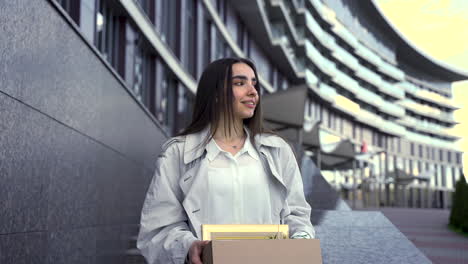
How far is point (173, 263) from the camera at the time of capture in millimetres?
2520

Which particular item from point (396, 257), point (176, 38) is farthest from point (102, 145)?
point (176, 38)

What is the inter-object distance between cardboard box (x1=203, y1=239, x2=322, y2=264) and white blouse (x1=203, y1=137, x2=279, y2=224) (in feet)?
1.74

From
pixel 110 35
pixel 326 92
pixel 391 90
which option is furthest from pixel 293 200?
pixel 391 90

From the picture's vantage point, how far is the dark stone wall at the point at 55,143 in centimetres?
375

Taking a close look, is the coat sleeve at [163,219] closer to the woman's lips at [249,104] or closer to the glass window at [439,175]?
the woman's lips at [249,104]

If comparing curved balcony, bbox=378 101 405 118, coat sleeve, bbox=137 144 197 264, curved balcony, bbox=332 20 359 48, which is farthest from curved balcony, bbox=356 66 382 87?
coat sleeve, bbox=137 144 197 264

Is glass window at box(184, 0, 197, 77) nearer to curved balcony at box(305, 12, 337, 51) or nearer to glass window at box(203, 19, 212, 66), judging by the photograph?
glass window at box(203, 19, 212, 66)

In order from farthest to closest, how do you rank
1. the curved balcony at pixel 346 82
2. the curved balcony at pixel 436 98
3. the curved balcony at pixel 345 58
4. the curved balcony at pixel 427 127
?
the curved balcony at pixel 436 98, the curved balcony at pixel 427 127, the curved balcony at pixel 345 58, the curved balcony at pixel 346 82

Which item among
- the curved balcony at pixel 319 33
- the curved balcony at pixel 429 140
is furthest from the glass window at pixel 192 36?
the curved balcony at pixel 429 140

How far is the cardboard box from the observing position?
211cm

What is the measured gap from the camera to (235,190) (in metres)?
2.77

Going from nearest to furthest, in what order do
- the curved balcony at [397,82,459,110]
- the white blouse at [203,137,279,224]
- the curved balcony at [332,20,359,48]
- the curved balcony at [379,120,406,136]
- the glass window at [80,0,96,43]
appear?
the white blouse at [203,137,279,224]
the glass window at [80,0,96,43]
the curved balcony at [332,20,359,48]
the curved balcony at [379,120,406,136]
the curved balcony at [397,82,459,110]

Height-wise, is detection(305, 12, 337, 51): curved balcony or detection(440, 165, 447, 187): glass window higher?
detection(305, 12, 337, 51): curved balcony

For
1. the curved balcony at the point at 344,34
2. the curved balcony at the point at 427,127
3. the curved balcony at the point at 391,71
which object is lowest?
the curved balcony at the point at 427,127
